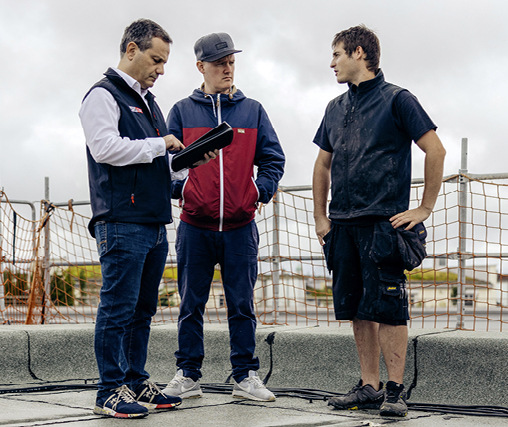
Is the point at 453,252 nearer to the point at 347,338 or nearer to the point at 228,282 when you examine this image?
the point at 347,338

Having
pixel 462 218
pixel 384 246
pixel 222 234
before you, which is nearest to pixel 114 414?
pixel 222 234

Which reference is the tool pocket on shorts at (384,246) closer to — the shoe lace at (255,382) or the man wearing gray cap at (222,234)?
the man wearing gray cap at (222,234)

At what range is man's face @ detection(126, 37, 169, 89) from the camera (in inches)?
138

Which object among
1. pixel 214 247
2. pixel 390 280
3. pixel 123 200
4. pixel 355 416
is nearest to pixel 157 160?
pixel 123 200

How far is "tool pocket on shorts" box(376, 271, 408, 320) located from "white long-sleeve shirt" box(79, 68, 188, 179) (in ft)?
4.37

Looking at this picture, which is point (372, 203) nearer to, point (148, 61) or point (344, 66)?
point (344, 66)

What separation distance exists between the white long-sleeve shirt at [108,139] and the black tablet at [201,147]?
21 centimetres

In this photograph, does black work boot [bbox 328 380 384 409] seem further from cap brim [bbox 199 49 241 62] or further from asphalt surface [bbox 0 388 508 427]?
cap brim [bbox 199 49 241 62]

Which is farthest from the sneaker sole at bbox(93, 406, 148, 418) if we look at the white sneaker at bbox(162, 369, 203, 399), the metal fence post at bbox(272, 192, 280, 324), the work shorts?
the metal fence post at bbox(272, 192, 280, 324)

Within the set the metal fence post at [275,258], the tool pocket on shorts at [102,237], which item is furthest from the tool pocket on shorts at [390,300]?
Answer: the metal fence post at [275,258]

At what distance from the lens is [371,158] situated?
3.68 m

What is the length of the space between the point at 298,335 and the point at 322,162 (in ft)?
3.95

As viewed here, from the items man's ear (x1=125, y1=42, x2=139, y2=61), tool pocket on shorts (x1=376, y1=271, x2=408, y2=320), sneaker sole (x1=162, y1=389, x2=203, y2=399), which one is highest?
man's ear (x1=125, y1=42, x2=139, y2=61)

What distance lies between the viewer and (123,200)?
3363mm
